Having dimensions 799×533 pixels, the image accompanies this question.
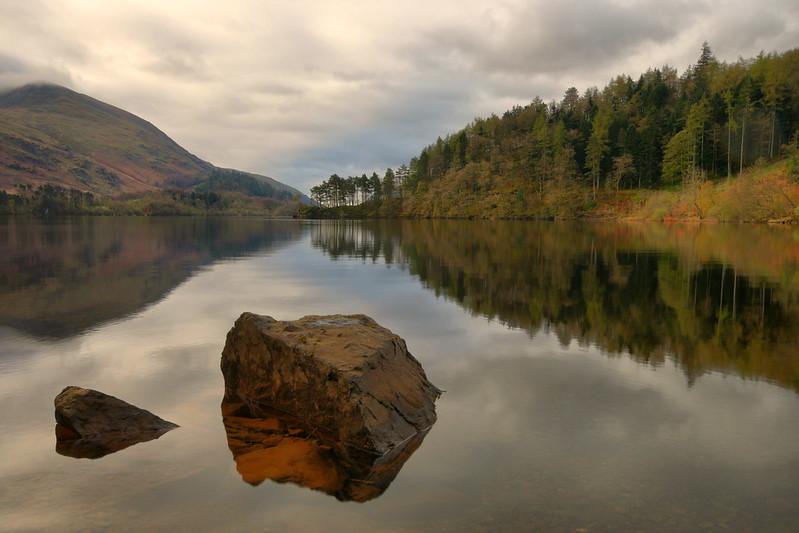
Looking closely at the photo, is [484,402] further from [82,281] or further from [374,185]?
[374,185]

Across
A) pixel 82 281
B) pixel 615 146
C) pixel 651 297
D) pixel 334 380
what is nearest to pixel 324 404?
pixel 334 380

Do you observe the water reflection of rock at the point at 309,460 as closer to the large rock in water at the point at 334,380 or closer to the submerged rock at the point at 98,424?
the large rock in water at the point at 334,380

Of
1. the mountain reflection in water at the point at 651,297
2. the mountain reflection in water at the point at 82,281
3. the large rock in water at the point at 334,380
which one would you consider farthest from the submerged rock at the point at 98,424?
the mountain reflection in water at the point at 651,297

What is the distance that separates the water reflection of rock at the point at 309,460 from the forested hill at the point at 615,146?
93341mm

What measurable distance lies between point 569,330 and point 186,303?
14.7 metres

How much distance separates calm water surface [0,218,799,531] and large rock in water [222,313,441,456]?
634 millimetres

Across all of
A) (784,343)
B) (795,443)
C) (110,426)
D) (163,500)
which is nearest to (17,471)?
(110,426)

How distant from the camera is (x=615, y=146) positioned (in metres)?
138

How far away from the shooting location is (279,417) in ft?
31.6

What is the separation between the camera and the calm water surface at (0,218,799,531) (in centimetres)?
653

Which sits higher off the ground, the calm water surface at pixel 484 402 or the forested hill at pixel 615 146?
the forested hill at pixel 615 146

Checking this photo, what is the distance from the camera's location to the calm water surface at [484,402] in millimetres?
6531

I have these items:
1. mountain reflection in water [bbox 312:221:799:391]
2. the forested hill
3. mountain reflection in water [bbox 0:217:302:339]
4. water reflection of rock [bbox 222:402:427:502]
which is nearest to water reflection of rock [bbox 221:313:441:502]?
water reflection of rock [bbox 222:402:427:502]

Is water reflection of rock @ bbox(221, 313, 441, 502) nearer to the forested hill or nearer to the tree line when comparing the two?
the forested hill
